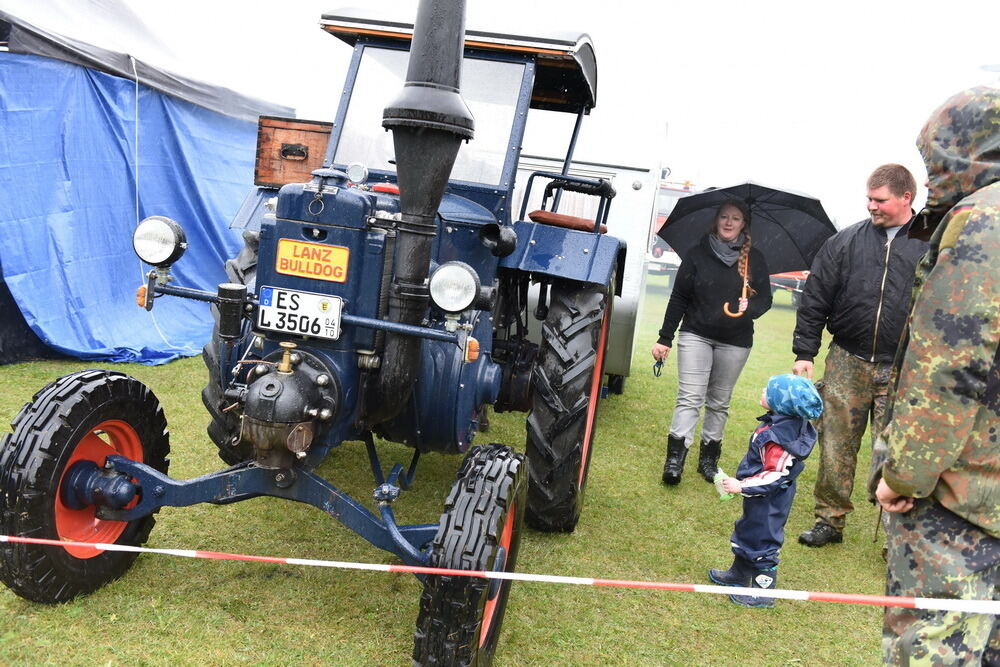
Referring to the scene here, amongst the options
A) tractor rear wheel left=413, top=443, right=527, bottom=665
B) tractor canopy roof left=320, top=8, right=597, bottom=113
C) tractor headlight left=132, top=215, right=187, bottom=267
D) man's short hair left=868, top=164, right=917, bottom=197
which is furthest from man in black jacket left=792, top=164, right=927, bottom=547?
tractor headlight left=132, top=215, right=187, bottom=267

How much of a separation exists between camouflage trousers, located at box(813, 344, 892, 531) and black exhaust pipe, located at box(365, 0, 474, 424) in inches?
101

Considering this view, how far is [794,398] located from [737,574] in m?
0.89

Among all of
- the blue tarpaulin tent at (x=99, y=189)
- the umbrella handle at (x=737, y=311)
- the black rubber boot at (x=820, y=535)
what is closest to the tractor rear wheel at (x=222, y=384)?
the umbrella handle at (x=737, y=311)

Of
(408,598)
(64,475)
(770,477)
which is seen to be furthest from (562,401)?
(64,475)

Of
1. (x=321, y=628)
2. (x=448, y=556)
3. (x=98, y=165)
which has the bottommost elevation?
(x=321, y=628)

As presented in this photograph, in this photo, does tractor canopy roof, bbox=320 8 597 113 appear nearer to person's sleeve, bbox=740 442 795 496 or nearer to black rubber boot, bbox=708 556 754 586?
person's sleeve, bbox=740 442 795 496

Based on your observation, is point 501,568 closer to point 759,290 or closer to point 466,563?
point 466,563

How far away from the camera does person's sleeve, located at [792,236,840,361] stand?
13.7ft

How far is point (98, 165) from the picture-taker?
6328 mm

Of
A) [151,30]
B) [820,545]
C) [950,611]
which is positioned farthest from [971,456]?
[151,30]

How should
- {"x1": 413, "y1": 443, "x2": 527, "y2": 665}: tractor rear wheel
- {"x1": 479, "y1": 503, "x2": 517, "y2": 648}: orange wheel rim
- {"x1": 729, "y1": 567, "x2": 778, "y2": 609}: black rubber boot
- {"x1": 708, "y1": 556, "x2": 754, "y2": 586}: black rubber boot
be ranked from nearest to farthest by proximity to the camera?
1. {"x1": 413, "y1": 443, "x2": 527, "y2": 665}: tractor rear wheel
2. {"x1": 479, "y1": 503, "x2": 517, "y2": 648}: orange wheel rim
3. {"x1": 729, "y1": 567, "x2": 778, "y2": 609}: black rubber boot
4. {"x1": 708, "y1": 556, "x2": 754, "y2": 586}: black rubber boot

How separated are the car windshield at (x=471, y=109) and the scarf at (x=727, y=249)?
1.85 meters

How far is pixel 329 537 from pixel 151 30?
5678mm

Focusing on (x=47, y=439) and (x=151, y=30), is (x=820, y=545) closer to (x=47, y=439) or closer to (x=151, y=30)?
(x=47, y=439)
